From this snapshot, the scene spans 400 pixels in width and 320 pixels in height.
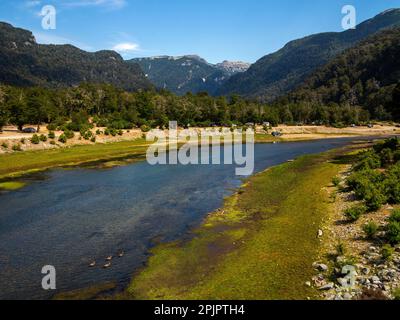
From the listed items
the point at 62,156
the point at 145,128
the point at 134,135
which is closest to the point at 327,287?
the point at 62,156

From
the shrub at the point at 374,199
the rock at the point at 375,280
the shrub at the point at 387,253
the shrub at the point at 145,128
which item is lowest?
the rock at the point at 375,280

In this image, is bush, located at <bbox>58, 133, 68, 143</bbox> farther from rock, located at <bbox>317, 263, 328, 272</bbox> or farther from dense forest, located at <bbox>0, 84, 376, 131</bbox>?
rock, located at <bbox>317, 263, 328, 272</bbox>

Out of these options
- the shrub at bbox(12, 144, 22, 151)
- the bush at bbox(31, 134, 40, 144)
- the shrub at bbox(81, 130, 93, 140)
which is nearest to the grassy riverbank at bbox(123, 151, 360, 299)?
the shrub at bbox(12, 144, 22, 151)

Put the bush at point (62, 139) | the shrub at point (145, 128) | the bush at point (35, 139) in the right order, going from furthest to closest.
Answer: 1. the shrub at point (145, 128)
2. the bush at point (62, 139)
3. the bush at point (35, 139)

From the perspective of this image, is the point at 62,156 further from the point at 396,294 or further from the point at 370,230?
the point at 396,294

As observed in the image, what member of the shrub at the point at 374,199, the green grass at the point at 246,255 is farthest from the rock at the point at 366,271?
the shrub at the point at 374,199

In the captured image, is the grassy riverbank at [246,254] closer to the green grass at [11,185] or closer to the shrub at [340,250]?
the shrub at [340,250]

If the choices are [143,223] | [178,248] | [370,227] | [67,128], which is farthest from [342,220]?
[67,128]

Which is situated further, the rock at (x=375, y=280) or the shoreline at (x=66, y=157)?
the shoreline at (x=66, y=157)
